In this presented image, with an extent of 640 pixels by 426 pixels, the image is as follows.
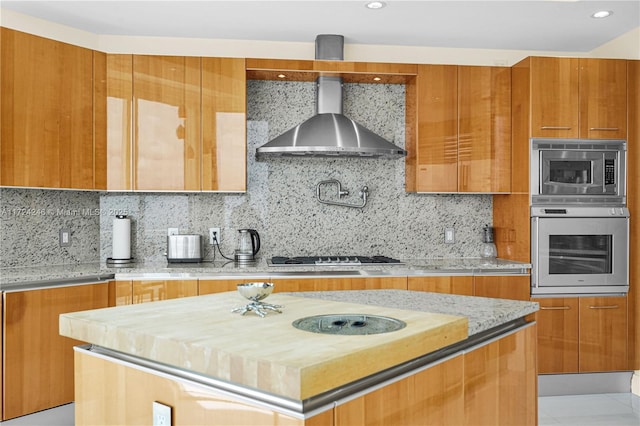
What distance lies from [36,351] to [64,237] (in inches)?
40.0

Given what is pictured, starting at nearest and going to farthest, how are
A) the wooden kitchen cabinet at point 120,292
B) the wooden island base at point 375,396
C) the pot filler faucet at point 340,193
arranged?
the wooden island base at point 375,396 < the wooden kitchen cabinet at point 120,292 < the pot filler faucet at point 340,193

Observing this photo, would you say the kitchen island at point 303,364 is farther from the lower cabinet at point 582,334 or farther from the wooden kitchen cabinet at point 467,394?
the lower cabinet at point 582,334

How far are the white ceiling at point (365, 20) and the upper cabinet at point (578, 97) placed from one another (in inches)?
11.9

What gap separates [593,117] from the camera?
154 inches

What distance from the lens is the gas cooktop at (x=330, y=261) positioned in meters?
3.78

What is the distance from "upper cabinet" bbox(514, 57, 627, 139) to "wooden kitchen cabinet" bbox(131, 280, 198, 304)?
2641 mm

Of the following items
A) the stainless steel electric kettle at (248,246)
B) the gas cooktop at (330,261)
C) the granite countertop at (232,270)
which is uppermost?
the stainless steel electric kettle at (248,246)

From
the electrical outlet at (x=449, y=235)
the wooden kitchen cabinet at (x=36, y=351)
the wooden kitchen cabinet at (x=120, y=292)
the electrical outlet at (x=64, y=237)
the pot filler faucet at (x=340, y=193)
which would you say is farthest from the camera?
the electrical outlet at (x=449, y=235)

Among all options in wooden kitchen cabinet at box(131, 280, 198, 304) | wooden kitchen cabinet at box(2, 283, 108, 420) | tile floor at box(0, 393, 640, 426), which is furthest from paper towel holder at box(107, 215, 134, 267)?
tile floor at box(0, 393, 640, 426)

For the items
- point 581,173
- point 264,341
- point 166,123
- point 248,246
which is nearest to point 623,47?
point 581,173

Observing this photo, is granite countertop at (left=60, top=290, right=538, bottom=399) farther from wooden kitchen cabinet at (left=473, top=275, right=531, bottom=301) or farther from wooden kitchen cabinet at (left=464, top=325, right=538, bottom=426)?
wooden kitchen cabinet at (left=473, top=275, right=531, bottom=301)

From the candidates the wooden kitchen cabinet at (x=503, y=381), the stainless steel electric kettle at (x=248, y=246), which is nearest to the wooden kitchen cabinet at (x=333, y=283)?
the stainless steel electric kettle at (x=248, y=246)

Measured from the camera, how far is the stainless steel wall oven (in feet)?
12.7

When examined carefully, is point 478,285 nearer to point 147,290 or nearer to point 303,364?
point 147,290
